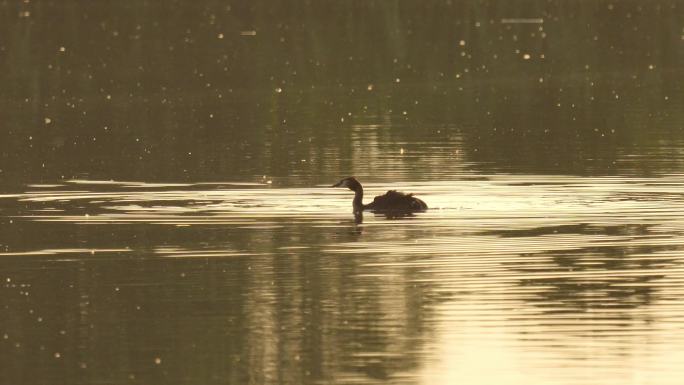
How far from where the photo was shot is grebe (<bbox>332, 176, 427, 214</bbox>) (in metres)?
25.2

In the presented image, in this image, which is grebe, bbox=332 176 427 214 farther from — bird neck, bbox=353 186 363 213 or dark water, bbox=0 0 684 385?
dark water, bbox=0 0 684 385

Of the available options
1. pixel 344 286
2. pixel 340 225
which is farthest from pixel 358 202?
pixel 344 286

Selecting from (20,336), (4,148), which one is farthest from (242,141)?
(20,336)

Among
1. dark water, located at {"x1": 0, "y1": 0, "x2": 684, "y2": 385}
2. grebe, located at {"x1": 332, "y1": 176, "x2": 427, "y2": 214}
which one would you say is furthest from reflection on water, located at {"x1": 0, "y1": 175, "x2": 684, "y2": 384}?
grebe, located at {"x1": 332, "y1": 176, "x2": 427, "y2": 214}

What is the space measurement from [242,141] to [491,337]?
2108 centimetres

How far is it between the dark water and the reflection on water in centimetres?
4

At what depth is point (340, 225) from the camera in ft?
80.7

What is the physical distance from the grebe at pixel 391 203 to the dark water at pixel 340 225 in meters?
0.22

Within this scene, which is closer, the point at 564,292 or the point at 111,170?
the point at 564,292

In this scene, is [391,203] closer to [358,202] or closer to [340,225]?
[358,202]

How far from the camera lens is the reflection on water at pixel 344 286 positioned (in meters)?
15.9

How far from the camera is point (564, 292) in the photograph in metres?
18.8

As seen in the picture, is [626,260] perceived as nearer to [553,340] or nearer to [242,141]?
[553,340]

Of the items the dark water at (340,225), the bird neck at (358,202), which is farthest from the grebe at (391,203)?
the dark water at (340,225)
